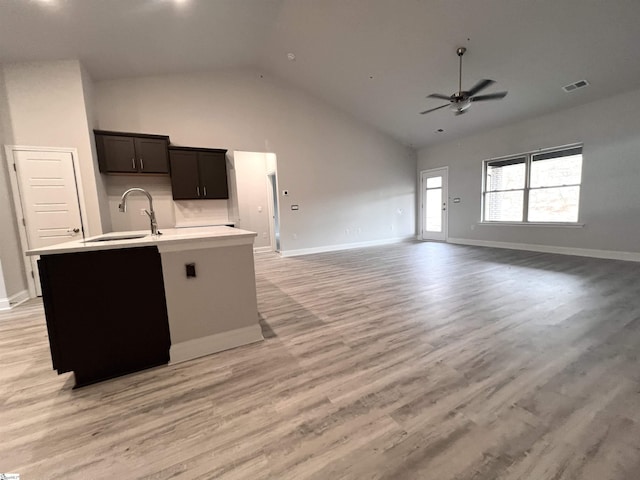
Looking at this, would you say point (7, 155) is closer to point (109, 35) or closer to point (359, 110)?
point (109, 35)

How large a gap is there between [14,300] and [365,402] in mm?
4896

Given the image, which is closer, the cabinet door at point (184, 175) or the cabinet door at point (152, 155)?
the cabinet door at point (152, 155)

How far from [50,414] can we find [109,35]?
459 cm

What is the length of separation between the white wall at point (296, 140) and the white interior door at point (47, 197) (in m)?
1.20

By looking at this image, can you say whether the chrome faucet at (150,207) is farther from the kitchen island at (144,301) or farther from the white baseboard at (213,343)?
the white baseboard at (213,343)

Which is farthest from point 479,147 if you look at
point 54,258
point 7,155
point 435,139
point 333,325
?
point 7,155

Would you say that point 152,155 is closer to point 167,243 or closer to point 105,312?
point 167,243

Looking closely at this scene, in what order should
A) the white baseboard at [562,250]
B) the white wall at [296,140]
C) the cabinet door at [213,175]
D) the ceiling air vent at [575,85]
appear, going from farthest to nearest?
the cabinet door at [213,175] < the white wall at [296,140] < the white baseboard at [562,250] < the ceiling air vent at [575,85]

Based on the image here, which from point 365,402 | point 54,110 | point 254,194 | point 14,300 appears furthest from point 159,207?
point 365,402

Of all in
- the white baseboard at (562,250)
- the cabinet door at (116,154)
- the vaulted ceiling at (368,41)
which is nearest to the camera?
the vaulted ceiling at (368,41)

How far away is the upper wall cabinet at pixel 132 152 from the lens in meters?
4.29

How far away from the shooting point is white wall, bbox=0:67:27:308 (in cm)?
346

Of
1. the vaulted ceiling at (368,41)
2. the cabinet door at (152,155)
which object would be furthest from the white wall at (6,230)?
the cabinet door at (152,155)

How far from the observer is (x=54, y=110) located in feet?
12.4
